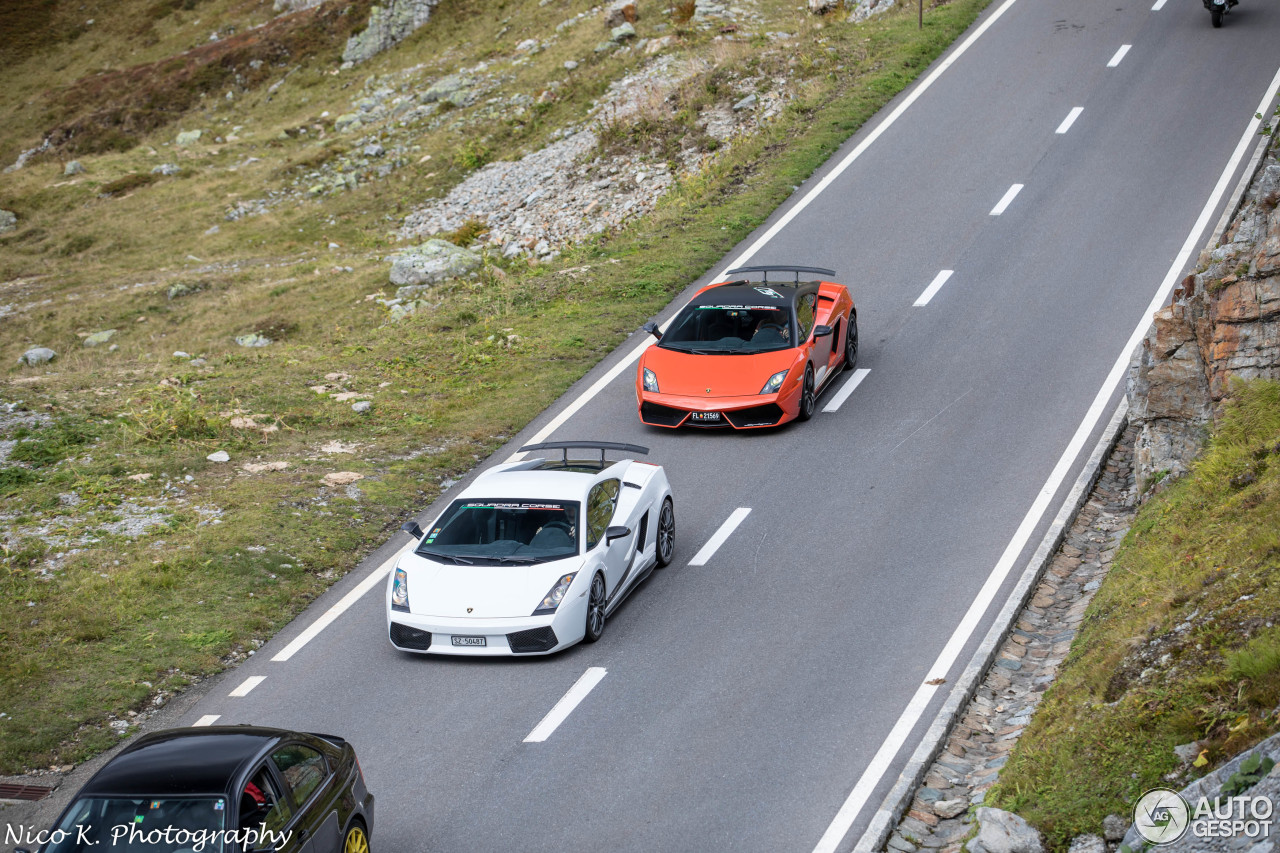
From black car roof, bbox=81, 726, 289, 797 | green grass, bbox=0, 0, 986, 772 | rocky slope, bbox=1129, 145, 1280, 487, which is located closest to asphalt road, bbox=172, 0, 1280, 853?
green grass, bbox=0, 0, 986, 772

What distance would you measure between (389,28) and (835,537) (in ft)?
137

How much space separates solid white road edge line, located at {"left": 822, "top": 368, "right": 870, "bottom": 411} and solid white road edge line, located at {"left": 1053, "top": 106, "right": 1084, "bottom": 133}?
1161cm

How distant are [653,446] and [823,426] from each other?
236cm

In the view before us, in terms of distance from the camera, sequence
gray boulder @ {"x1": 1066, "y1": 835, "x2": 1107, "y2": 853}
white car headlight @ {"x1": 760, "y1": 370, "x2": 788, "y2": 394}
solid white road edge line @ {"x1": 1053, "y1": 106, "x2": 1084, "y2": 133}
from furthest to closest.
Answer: solid white road edge line @ {"x1": 1053, "y1": 106, "x2": 1084, "y2": 133} < white car headlight @ {"x1": 760, "y1": 370, "x2": 788, "y2": 394} < gray boulder @ {"x1": 1066, "y1": 835, "x2": 1107, "y2": 853}

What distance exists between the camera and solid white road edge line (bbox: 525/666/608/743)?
977 centimetres

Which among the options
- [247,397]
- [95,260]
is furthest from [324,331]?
[95,260]

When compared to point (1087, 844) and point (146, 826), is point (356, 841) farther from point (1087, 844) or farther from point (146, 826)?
point (1087, 844)

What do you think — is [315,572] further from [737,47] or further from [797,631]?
[737,47]

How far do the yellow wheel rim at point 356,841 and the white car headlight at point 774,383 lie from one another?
9146mm

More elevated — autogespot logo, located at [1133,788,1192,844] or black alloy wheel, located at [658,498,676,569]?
autogespot logo, located at [1133,788,1192,844]

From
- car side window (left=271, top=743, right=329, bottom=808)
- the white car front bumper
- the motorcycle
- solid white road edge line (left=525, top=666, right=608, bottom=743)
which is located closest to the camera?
car side window (left=271, top=743, right=329, bottom=808)

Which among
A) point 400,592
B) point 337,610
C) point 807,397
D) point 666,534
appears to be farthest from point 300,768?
point 807,397

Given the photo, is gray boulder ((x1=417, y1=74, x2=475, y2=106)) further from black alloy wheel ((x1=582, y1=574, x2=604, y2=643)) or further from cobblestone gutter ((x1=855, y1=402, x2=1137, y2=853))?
black alloy wheel ((x1=582, y1=574, x2=604, y2=643))

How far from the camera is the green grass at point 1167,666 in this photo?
7336 mm
